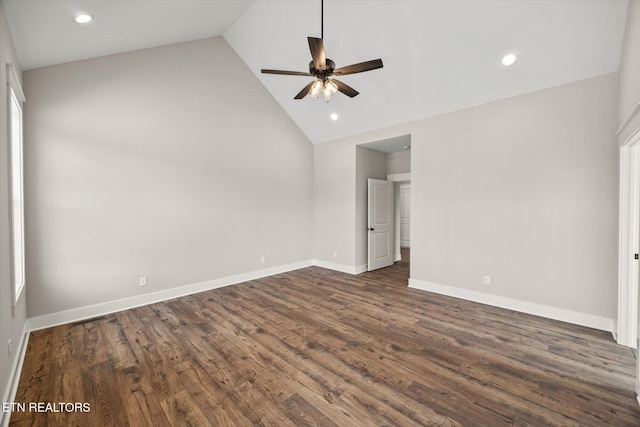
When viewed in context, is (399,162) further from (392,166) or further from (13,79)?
(13,79)

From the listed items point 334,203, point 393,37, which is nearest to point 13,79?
point 393,37

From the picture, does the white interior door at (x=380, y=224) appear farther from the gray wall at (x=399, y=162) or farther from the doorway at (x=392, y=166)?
the gray wall at (x=399, y=162)

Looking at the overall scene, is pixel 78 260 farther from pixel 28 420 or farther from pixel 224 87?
pixel 224 87

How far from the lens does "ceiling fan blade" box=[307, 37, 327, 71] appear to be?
237 cm

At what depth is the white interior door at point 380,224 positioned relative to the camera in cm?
588

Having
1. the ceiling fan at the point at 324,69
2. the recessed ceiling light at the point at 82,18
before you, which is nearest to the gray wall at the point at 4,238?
the recessed ceiling light at the point at 82,18

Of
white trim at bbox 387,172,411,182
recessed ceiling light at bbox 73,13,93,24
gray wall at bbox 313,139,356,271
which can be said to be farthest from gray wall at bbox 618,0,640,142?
recessed ceiling light at bbox 73,13,93,24

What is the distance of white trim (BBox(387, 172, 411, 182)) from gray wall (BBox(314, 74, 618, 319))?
1671mm

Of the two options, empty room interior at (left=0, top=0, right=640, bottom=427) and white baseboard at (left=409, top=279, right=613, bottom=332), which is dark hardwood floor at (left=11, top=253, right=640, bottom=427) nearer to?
empty room interior at (left=0, top=0, right=640, bottom=427)

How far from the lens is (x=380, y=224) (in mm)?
6109

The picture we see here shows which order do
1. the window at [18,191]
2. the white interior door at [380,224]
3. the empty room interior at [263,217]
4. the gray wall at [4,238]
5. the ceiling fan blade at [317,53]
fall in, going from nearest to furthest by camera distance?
the gray wall at [4,238]
the empty room interior at [263,217]
the ceiling fan blade at [317,53]
the window at [18,191]
the white interior door at [380,224]

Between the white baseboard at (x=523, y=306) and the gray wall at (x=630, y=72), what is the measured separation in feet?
6.75

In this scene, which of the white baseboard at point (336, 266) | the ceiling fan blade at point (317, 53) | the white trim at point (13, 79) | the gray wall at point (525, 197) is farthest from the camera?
the white baseboard at point (336, 266)

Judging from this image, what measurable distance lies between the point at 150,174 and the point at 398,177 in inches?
201
